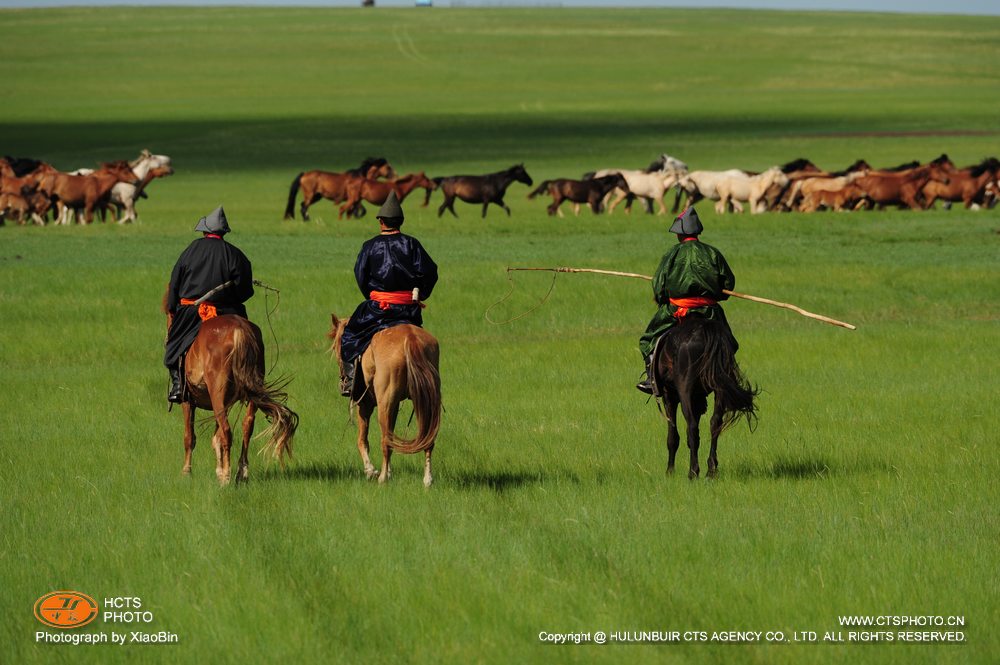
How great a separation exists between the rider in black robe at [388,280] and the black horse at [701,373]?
1972 millimetres

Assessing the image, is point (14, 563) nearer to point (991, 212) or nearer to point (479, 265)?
point (479, 265)

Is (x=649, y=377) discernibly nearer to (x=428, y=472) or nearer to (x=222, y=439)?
(x=428, y=472)

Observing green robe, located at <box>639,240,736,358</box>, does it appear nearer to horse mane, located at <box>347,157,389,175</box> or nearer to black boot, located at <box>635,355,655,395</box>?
black boot, located at <box>635,355,655,395</box>

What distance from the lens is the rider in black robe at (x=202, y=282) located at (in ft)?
39.4

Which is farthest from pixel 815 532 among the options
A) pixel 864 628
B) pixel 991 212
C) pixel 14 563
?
pixel 991 212

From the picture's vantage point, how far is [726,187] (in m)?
41.0

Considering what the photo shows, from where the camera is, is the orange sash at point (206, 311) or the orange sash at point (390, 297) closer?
the orange sash at point (390, 297)

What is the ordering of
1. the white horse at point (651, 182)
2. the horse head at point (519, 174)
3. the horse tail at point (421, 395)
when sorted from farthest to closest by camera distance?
the white horse at point (651, 182) < the horse head at point (519, 174) < the horse tail at point (421, 395)

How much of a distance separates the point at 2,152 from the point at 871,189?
38.4 meters

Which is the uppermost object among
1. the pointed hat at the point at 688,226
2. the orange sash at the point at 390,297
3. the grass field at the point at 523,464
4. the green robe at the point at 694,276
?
the pointed hat at the point at 688,226

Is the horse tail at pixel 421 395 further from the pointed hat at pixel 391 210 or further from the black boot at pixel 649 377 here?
the black boot at pixel 649 377

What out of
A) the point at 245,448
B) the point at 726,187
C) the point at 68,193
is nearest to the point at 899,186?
the point at 726,187

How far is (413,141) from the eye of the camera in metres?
67.2

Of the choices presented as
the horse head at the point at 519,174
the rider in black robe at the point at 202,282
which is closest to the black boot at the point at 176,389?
the rider in black robe at the point at 202,282
